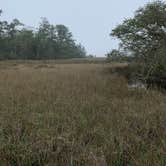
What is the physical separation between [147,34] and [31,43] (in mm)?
42866

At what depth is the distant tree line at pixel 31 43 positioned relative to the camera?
157 ft

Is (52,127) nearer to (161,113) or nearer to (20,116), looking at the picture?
(20,116)

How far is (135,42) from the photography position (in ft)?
32.9

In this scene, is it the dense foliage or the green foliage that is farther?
the green foliage

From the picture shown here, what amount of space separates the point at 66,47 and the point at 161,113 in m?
59.2

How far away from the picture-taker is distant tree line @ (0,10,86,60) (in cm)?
4784

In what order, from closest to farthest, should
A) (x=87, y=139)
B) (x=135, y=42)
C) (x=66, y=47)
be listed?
(x=87, y=139), (x=135, y=42), (x=66, y=47)

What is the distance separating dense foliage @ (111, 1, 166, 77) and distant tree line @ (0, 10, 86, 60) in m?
36.5

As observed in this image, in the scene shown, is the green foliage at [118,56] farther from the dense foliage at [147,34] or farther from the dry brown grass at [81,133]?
the dry brown grass at [81,133]

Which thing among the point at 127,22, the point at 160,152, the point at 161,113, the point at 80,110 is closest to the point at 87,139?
the point at 160,152

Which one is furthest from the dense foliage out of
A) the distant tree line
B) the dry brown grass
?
the distant tree line

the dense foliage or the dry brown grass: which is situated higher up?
the dense foliage

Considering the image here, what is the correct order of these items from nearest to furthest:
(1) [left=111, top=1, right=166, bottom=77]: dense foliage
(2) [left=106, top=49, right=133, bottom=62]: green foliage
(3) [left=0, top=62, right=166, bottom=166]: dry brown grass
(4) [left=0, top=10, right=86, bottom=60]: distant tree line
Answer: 1. (3) [left=0, top=62, right=166, bottom=166]: dry brown grass
2. (1) [left=111, top=1, right=166, bottom=77]: dense foliage
3. (2) [left=106, top=49, right=133, bottom=62]: green foliage
4. (4) [left=0, top=10, right=86, bottom=60]: distant tree line

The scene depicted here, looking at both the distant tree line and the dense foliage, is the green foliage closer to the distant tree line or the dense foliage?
the dense foliage
